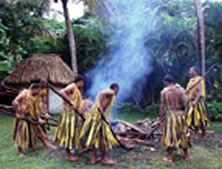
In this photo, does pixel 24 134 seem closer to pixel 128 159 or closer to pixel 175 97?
pixel 128 159

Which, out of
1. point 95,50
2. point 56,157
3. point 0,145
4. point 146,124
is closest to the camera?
point 56,157

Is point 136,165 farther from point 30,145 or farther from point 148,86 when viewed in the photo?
point 148,86

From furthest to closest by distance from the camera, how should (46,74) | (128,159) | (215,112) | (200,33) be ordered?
(46,74)
(215,112)
(200,33)
(128,159)

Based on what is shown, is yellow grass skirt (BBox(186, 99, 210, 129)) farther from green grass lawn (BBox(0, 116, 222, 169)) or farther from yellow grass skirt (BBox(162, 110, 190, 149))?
yellow grass skirt (BBox(162, 110, 190, 149))

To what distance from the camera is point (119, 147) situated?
5453 millimetres

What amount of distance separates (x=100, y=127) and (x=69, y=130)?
0.61m

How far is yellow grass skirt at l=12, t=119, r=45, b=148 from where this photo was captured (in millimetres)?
5516

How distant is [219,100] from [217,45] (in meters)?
3.22

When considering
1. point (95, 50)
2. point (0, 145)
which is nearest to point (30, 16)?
point (95, 50)

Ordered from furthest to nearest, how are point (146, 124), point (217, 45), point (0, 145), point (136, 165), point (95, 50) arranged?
1. point (95, 50)
2. point (217, 45)
3. point (146, 124)
4. point (0, 145)
5. point (136, 165)

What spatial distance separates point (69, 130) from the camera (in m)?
4.93

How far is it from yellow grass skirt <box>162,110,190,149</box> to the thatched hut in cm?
770

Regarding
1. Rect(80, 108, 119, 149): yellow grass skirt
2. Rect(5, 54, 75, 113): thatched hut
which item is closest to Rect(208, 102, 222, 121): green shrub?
Rect(80, 108, 119, 149): yellow grass skirt

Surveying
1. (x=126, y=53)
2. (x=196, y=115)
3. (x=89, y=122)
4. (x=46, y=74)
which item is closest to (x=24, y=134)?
(x=89, y=122)
